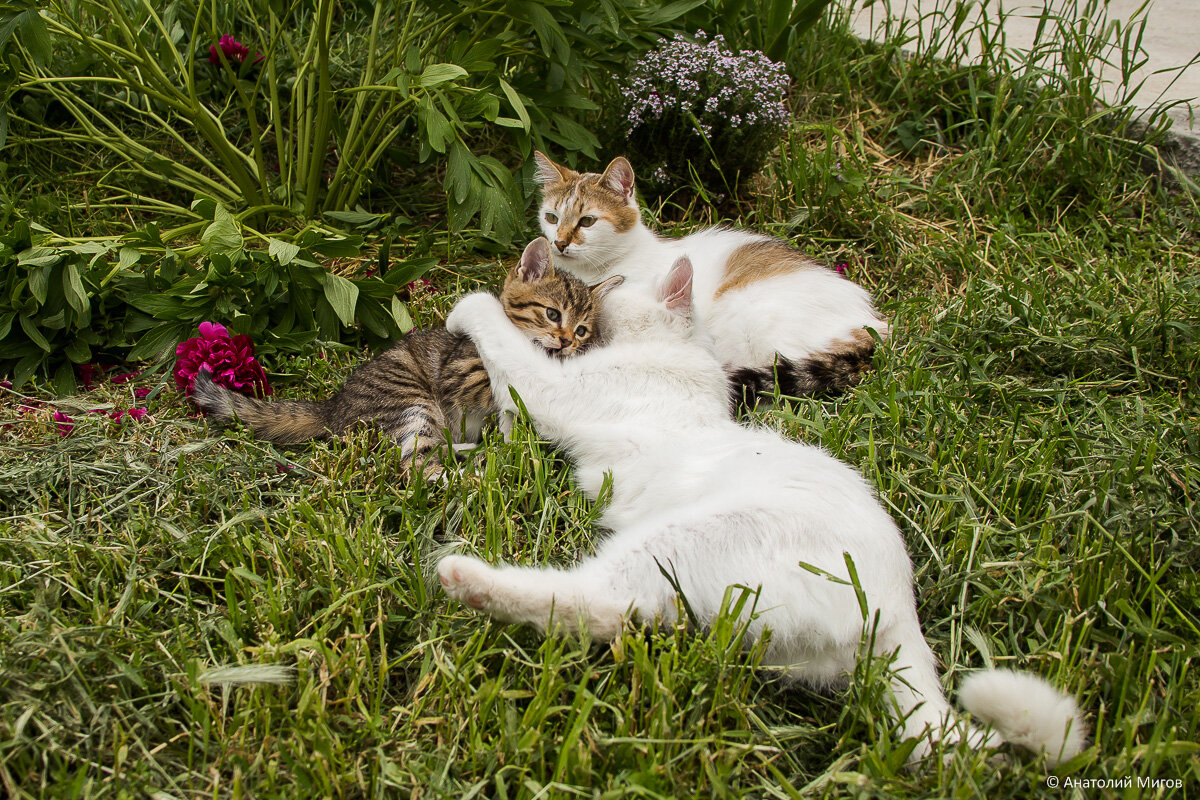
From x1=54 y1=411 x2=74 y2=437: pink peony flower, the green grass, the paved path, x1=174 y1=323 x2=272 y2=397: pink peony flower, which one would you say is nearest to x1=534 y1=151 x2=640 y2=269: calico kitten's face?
the green grass

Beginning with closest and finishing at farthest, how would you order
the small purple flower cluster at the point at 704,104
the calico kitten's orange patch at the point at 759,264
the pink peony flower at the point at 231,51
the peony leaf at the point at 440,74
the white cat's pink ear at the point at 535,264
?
the peony leaf at the point at 440,74
the white cat's pink ear at the point at 535,264
the calico kitten's orange patch at the point at 759,264
the small purple flower cluster at the point at 704,104
the pink peony flower at the point at 231,51

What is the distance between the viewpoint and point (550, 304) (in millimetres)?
2826

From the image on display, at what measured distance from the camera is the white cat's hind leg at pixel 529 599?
168 centimetres

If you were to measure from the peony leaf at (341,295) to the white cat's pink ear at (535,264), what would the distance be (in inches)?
24.0

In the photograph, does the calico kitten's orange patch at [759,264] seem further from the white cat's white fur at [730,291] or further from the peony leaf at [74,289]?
the peony leaf at [74,289]

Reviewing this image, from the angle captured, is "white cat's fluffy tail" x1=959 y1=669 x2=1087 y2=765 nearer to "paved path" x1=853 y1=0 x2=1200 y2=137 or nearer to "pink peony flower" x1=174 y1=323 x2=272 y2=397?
"pink peony flower" x1=174 y1=323 x2=272 y2=397

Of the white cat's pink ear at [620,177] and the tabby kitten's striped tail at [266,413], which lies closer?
the tabby kitten's striped tail at [266,413]

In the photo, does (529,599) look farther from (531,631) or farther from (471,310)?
(471,310)

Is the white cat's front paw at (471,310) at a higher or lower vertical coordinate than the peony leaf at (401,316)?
higher

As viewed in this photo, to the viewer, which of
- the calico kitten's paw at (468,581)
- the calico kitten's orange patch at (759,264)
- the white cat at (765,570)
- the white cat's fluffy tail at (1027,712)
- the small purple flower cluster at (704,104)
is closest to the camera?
the white cat's fluffy tail at (1027,712)

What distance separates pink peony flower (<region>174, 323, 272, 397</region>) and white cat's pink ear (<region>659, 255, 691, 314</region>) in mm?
1442

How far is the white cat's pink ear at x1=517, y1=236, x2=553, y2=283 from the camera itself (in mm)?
2881

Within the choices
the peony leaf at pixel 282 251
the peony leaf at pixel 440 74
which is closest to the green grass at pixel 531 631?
the peony leaf at pixel 282 251

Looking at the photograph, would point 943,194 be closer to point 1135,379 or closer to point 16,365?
point 1135,379
